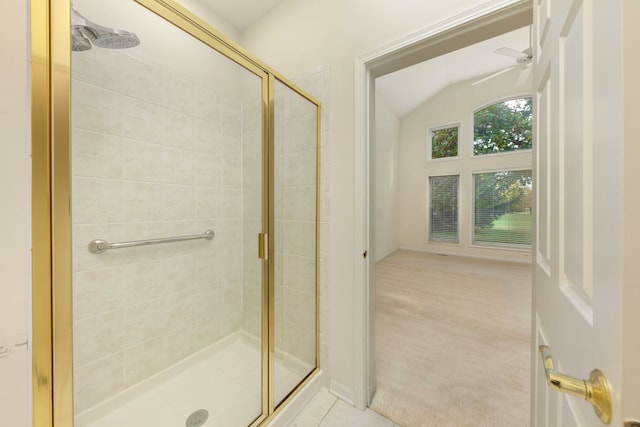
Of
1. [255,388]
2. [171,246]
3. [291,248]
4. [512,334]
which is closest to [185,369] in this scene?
[255,388]

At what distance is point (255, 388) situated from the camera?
138 cm

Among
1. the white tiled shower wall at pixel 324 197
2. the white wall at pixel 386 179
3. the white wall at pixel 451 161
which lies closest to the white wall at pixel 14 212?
the white tiled shower wall at pixel 324 197

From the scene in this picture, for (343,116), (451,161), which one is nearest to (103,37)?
(343,116)

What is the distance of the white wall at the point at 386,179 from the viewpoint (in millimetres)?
4965

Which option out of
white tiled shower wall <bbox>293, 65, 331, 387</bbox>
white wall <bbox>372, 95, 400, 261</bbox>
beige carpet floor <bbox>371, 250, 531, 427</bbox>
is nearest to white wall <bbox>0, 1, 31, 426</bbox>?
white tiled shower wall <bbox>293, 65, 331, 387</bbox>

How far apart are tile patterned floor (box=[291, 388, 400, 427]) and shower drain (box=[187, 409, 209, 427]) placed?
0.50 meters

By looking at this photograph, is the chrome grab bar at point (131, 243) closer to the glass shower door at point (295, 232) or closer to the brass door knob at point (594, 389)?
the glass shower door at point (295, 232)

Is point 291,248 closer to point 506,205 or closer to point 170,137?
point 170,137

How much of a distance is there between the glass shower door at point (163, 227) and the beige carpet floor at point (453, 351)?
0.99 m

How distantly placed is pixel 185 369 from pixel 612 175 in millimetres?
2257

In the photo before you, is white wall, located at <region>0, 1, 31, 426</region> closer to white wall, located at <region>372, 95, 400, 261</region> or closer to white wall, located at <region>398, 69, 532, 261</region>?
white wall, located at <region>372, 95, 400, 261</region>

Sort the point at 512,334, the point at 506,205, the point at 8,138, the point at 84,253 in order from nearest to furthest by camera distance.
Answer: the point at 8,138, the point at 84,253, the point at 512,334, the point at 506,205

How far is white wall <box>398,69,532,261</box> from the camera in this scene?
5.00 m

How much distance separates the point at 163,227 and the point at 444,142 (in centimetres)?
617
